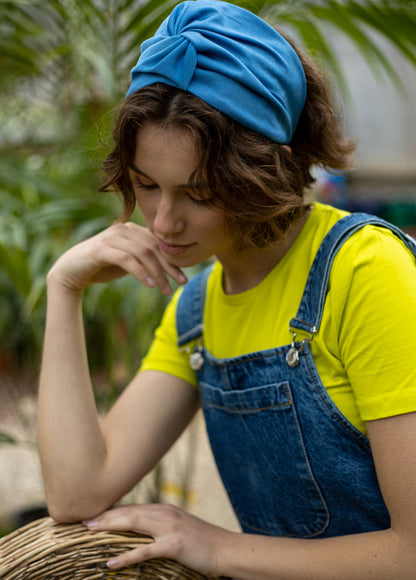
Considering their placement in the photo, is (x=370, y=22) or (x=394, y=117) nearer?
(x=370, y=22)

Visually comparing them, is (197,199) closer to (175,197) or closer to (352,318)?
(175,197)

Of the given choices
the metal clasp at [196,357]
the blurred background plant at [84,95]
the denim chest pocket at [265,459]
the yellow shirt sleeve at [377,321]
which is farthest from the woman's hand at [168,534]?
the blurred background plant at [84,95]

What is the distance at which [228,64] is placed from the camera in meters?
0.92

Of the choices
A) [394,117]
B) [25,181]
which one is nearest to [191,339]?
[25,181]

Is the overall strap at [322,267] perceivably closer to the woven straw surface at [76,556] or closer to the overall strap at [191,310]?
the overall strap at [191,310]

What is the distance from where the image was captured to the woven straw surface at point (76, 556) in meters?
1.01

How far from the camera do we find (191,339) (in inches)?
49.3

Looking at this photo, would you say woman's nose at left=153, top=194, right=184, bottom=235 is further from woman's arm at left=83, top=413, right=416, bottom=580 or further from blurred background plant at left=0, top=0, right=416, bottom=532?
woman's arm at left=83, top=413, right=416, bottom=580

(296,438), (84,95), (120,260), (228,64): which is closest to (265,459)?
(296,438)

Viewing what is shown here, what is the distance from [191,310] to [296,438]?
368mm

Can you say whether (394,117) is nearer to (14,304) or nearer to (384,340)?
(14,304)

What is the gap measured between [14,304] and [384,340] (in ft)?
4.97

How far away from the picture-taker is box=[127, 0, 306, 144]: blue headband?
91 cm

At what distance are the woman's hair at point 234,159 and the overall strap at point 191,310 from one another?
0.88 feet
